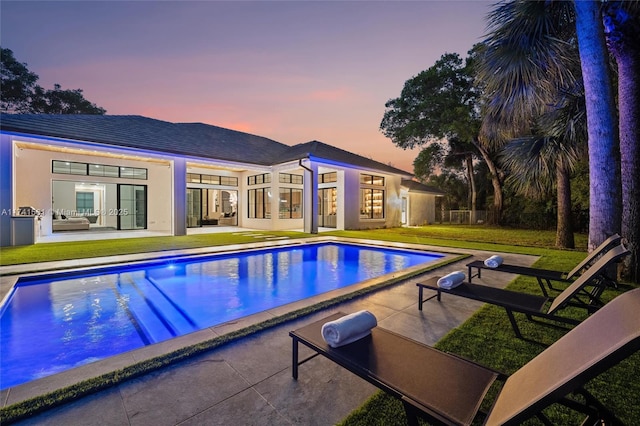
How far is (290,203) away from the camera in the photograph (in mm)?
17672

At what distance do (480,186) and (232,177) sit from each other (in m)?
23.2

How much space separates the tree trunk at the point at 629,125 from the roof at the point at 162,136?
1075 cm

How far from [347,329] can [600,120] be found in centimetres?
641

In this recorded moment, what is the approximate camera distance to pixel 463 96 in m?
20.5

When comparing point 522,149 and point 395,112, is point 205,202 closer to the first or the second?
point 395,112

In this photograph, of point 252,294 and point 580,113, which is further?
point 580,113

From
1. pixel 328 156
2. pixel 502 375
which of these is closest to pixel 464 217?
pixel 328 156

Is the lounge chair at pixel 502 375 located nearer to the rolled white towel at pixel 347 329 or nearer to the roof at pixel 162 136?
the rolled white towel at pixel 347 329

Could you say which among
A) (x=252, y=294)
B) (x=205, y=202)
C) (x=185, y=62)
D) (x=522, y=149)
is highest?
(x=185, y=62)

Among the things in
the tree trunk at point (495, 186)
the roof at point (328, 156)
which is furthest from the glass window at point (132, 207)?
the tree trunk at point (495, 186)

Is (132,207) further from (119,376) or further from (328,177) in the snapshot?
(119,376)

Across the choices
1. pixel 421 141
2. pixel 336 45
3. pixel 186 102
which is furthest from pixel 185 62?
pixel 421 141

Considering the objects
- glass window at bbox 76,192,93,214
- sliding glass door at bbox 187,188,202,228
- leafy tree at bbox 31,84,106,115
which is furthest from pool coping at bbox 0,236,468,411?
leafy tree at bbox 31,84,106,115

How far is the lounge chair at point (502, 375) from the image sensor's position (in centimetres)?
117
